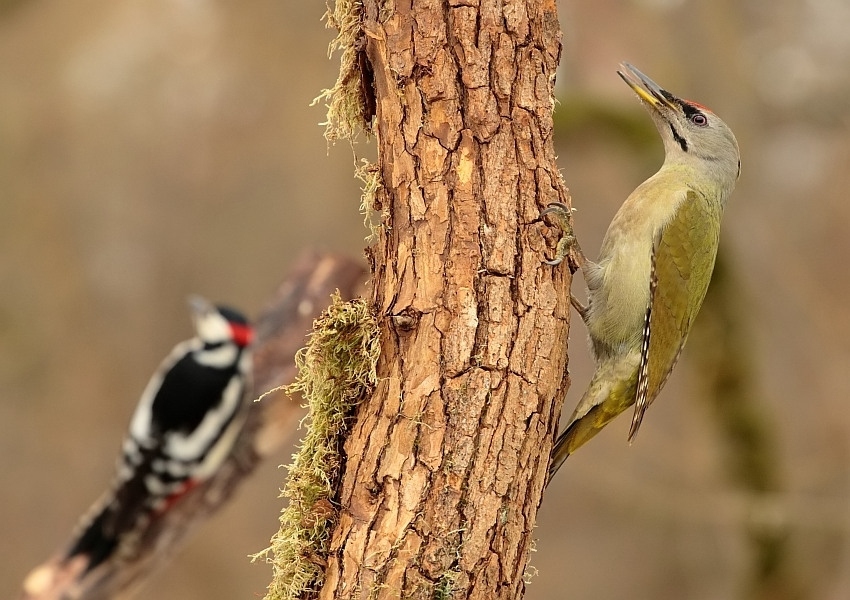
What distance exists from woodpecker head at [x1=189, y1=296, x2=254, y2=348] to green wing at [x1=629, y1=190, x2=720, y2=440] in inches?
101

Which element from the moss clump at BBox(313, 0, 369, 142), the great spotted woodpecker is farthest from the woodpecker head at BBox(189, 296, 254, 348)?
the moss clump at BBox(313, 0, 369, 142)

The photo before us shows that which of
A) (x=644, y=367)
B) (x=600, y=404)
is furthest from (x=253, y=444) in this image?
(x=644, y=367)

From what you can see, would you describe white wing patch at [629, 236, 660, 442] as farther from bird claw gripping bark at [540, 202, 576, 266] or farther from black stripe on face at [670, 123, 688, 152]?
bird claw gripping bark at [540, 202, 576, 266]

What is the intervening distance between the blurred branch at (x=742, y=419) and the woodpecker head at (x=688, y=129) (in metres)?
1.81

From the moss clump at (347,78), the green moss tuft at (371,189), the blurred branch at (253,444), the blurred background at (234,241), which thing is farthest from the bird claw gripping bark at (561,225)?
the blurred background at (234,241)

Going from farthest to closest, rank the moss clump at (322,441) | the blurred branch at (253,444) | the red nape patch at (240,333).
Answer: the red nape patch at (240,333), the blurred branch at (253,444), the moss clump at (322,441)

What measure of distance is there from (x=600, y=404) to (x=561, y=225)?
3.08 ft

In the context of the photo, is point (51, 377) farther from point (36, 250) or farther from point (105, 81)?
point (105, 81)

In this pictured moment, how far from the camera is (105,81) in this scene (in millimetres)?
9516

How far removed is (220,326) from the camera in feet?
18.2

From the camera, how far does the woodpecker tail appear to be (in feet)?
9.90

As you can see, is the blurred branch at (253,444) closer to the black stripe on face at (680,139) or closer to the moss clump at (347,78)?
the black stripe on face at (680,139)

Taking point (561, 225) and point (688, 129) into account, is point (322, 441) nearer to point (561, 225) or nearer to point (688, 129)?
point (561, 225)

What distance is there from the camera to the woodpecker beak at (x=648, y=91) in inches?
142
